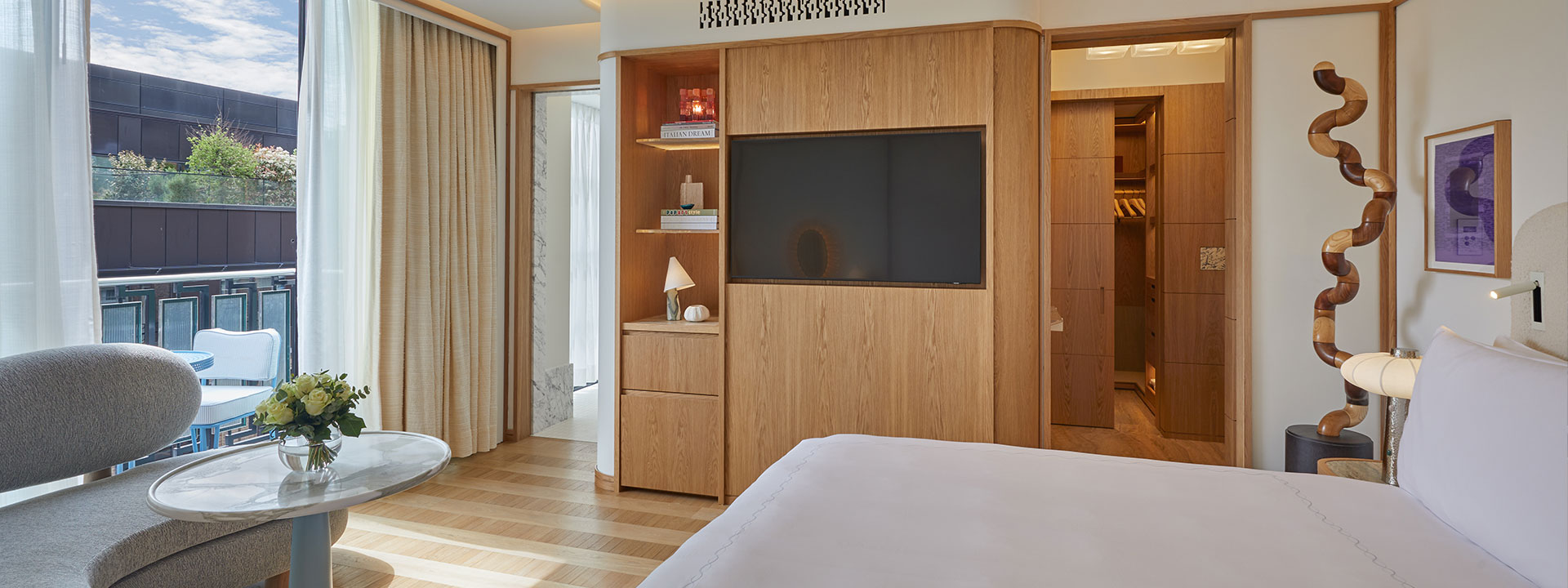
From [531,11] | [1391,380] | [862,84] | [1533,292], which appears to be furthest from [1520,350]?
[531,11]

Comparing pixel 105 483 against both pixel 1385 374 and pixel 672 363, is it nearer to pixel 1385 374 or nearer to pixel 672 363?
pixel 672 363

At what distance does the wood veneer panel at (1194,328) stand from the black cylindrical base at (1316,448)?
174cm

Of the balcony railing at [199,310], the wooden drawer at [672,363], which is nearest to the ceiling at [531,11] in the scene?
the balcony railing at [199,310]

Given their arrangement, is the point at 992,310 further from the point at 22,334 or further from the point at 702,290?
the point at 22,334

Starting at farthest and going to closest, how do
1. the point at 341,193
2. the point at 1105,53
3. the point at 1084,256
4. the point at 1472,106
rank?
the point at 1084,256, the point at 1105,53, the point at 341,193, the point at 1472,106

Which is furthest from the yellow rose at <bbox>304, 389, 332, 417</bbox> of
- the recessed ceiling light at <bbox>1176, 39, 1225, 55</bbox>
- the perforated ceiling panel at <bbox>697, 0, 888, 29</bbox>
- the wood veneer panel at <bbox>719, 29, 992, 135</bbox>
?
the recessed ceiling light at <bbox>1176, 39, 1225, 55</bbox>

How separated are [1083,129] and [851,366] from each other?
107 inches

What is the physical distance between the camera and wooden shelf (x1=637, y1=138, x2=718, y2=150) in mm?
3877

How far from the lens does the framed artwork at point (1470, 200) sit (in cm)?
239

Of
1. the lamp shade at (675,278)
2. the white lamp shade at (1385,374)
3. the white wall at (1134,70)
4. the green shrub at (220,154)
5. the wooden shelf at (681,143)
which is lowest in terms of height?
the white lamp shade at (1385,374)

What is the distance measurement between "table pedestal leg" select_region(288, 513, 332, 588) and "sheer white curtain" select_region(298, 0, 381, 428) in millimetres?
1763

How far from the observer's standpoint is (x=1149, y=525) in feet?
5.42

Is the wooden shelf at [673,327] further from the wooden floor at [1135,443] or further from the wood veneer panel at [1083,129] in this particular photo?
the wood veneer panel at [1083,129]

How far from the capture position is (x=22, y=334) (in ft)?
8.41
